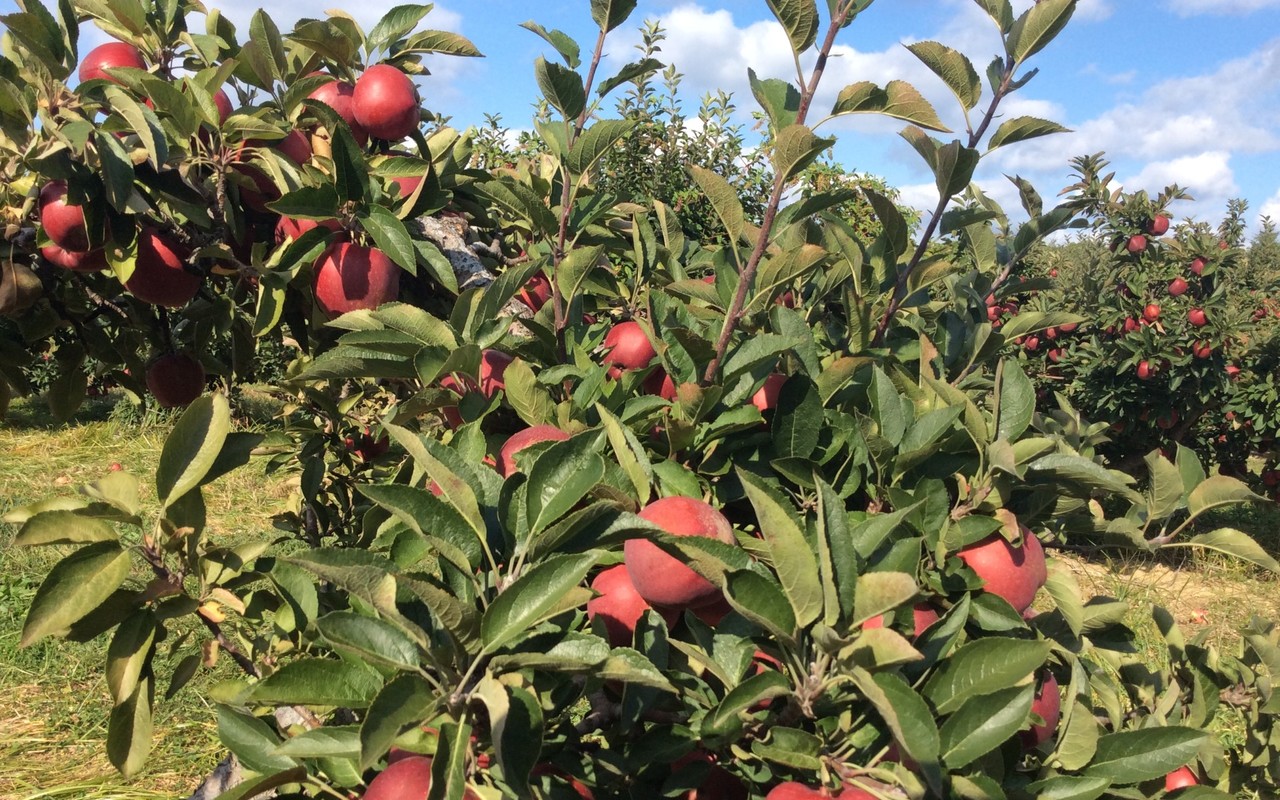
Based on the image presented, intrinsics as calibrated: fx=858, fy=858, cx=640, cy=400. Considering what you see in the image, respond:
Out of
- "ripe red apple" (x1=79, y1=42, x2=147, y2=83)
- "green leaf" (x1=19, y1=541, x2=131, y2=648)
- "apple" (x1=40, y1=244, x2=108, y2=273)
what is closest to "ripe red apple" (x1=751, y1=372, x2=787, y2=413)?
"green leaf" (x1=19, y1=541, x2=131, y2=648)

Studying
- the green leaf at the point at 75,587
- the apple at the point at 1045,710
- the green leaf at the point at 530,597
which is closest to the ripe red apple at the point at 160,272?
the green leaf at the point at 75,587

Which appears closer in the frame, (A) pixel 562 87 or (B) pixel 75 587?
(B) pixel 75 587

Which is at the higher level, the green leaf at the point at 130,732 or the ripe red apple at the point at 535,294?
the ripe red apple at the point at 535,294

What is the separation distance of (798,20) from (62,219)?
1.04m

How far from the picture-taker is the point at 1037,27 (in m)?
0.95

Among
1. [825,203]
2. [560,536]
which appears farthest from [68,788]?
[825,203]

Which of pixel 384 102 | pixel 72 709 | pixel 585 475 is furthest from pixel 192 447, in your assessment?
pixel 72 709

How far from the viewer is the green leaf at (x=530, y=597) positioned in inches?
25.4

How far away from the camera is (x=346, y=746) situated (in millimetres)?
720

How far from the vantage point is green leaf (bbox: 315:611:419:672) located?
626 millimetres

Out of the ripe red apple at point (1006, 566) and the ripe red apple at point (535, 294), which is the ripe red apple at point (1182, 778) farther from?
the ripe red apple at point (535, 294)

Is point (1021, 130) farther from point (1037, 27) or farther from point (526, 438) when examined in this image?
point (526, 438)

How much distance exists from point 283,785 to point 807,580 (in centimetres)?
59

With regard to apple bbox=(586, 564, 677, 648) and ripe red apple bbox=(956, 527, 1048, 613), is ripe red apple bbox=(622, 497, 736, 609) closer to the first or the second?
apple bbox=(586, 564, 677, 648)
